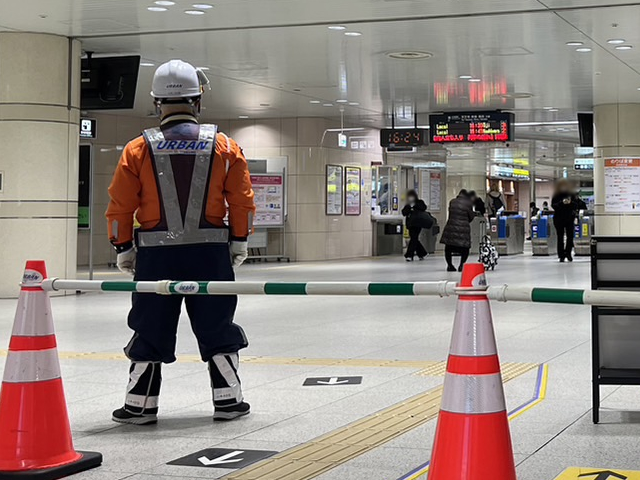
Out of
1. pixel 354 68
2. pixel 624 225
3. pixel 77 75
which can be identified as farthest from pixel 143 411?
pixel 624 225

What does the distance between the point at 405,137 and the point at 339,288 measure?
66.4 feet

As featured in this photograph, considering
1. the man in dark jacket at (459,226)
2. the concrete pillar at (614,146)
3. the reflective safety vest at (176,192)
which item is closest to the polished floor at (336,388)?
the reflective safety vest at (176,192)

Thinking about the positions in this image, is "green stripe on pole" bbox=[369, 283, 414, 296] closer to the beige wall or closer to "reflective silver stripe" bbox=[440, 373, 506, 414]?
"reflective silver stripe" bbox=[440, 373, 506, 414]

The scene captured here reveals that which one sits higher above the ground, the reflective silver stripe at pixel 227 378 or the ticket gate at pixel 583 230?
the ticket gate at pixel 583 230

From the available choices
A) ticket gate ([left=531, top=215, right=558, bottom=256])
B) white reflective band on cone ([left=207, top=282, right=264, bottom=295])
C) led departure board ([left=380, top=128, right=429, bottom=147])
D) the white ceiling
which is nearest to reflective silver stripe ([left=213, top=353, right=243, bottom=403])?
white reflective band on cone ([left=207, top=282, right=264, bottom=295])

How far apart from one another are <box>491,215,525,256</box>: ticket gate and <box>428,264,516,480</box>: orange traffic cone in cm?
2564

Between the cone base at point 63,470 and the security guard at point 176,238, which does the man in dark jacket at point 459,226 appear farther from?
the cone base at point 63,470

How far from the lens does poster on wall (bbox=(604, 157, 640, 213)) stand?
2100cm

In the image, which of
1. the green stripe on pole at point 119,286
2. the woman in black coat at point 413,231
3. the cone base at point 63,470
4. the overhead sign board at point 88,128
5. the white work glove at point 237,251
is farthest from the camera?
the woman in black coat at point 413,231

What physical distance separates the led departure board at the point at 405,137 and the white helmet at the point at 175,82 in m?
18.9

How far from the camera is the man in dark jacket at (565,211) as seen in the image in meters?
23.5

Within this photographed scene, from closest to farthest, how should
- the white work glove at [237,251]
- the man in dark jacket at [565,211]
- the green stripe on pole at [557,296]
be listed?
the green stripe on pole at [557,296] → the white work glove at [237,251] → the man in dark jacket at [565,211]

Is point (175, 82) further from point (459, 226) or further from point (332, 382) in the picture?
point (459, 226)

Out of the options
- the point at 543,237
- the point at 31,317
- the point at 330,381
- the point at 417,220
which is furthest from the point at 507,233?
the point at 31,317
